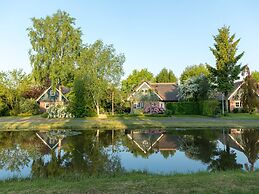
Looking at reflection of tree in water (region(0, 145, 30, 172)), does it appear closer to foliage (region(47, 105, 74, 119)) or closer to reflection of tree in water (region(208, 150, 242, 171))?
reflection of tree in water (region(208, 150, 242, 171))

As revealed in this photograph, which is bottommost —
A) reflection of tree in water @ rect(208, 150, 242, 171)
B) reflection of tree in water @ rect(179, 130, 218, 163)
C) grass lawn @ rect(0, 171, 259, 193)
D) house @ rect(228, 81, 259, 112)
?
reflection of tree in water @ rect(208, 150, 242, 171)

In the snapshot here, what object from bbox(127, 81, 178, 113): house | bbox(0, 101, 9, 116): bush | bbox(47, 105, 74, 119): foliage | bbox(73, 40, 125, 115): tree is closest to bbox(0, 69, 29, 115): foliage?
bbox(0, 101, 9, 116): bush

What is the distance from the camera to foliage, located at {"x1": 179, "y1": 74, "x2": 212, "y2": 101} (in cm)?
4301

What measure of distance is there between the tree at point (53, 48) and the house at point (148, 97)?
465 inches

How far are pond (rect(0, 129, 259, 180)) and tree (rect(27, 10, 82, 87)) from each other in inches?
962

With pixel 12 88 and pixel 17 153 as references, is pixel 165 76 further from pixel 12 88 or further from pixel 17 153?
pixel 17 153

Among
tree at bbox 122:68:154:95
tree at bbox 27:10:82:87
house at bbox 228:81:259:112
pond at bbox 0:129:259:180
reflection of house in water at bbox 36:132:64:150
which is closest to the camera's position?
pond at bbox 0:129:259:180

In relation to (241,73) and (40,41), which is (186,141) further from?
(40,41)

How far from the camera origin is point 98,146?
53.1ft

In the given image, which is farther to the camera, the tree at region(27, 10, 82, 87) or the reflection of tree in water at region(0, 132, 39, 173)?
the tree at region(27, 10, 82, 87)

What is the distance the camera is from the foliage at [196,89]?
43013mm

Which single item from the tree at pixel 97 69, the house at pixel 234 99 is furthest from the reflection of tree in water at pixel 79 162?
the house at pixel 234 99

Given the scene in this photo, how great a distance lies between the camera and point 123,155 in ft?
45.4

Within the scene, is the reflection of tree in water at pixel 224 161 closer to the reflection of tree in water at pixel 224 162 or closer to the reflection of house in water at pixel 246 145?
the reflection of tree in water at pixel 224 162
